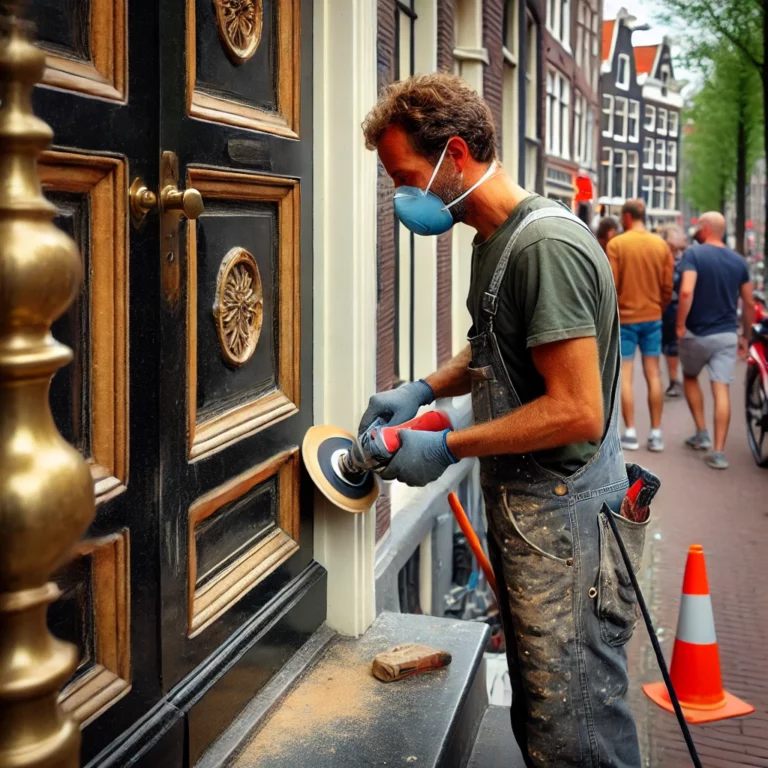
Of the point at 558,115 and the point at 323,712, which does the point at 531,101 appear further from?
the point at 558,115

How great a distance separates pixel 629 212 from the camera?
9125mm

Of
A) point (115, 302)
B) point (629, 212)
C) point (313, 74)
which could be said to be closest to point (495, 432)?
point (115, 302)

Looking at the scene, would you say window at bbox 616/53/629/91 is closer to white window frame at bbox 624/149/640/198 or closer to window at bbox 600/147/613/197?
white window frame at bbox 624/149/640/198

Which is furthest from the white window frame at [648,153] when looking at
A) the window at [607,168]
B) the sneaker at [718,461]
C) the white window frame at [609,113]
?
the sneaker at [718,461]

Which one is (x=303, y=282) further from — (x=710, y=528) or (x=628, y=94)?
(x=628, y=94)

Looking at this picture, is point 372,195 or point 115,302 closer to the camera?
point 115,302

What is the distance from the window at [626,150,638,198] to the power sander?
53.8 m

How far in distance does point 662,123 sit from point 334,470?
61.7 meters

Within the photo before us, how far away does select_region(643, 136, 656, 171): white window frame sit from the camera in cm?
5634

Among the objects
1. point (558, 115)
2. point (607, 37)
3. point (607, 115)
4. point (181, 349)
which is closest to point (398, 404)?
point (181, 349)

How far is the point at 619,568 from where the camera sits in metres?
2.37

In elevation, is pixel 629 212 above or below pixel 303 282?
above

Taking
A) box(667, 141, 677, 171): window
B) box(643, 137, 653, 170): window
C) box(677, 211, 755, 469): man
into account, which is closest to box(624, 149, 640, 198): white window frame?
box(643, 137, 653, 170): window

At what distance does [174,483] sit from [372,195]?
1357 mm
